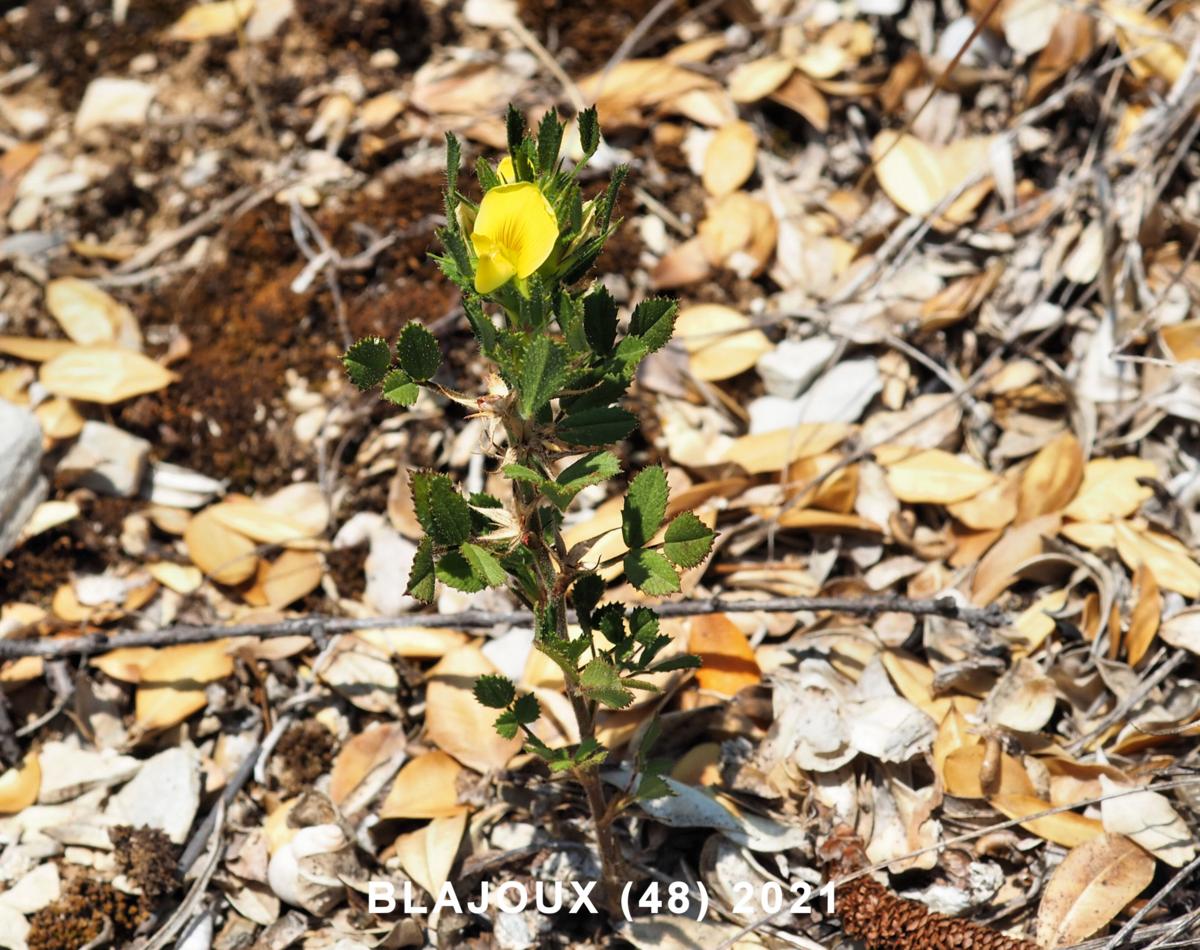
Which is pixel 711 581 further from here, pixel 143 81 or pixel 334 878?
pixel 143 81

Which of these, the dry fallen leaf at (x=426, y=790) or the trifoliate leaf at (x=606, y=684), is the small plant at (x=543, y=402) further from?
the dry fallen leaf at (x=426, y=790)

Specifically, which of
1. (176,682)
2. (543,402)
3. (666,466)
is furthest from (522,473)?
(176,682)

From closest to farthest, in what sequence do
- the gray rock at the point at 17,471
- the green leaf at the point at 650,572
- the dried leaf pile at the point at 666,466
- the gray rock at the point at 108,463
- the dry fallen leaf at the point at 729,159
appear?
the green leaf at the point at 650,572 → the dried leaf pile at the point at 666,466 → the gray rock at the point at 17,471 → the gray rock at the point at 108,463 → the dry fallen leaf at the point at 729,159

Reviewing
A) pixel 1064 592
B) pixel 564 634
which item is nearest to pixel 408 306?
pixel 564 634

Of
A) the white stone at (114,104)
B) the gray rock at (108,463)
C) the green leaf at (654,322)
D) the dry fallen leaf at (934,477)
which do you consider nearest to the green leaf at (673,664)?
the green leaf at (654,322)

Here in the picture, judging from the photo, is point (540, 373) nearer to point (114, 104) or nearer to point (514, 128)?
point (514, 128)
